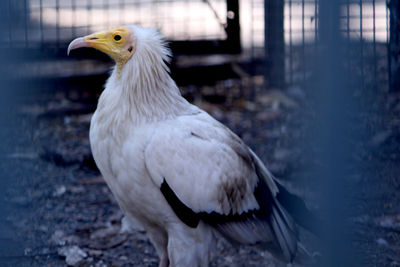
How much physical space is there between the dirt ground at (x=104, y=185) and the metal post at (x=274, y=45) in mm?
212

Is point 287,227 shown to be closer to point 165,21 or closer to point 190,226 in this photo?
point 190,226

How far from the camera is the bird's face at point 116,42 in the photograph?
2.88m

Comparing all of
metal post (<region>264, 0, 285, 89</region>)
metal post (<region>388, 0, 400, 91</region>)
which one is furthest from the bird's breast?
metal post (<region>264, 0, 285, 89</region>)

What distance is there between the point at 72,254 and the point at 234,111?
341 cm

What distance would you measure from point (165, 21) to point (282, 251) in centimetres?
443

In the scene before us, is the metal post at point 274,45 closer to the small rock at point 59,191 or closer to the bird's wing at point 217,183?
the small rock at point 59,191

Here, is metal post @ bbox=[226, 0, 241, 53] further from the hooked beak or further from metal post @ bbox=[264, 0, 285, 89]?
the hooked beak

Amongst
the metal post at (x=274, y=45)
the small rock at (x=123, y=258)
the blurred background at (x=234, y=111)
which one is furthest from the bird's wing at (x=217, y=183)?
the metal post at (x=274, y=45)

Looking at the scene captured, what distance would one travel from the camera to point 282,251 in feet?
9.92

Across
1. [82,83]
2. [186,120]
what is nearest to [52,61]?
[82,83]

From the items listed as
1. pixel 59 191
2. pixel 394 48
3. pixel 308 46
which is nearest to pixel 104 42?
pixel 308 46

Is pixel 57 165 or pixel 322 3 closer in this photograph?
pixel 322 3

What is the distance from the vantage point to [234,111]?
6.46 meters

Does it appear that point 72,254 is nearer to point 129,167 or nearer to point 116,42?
point 129,167
